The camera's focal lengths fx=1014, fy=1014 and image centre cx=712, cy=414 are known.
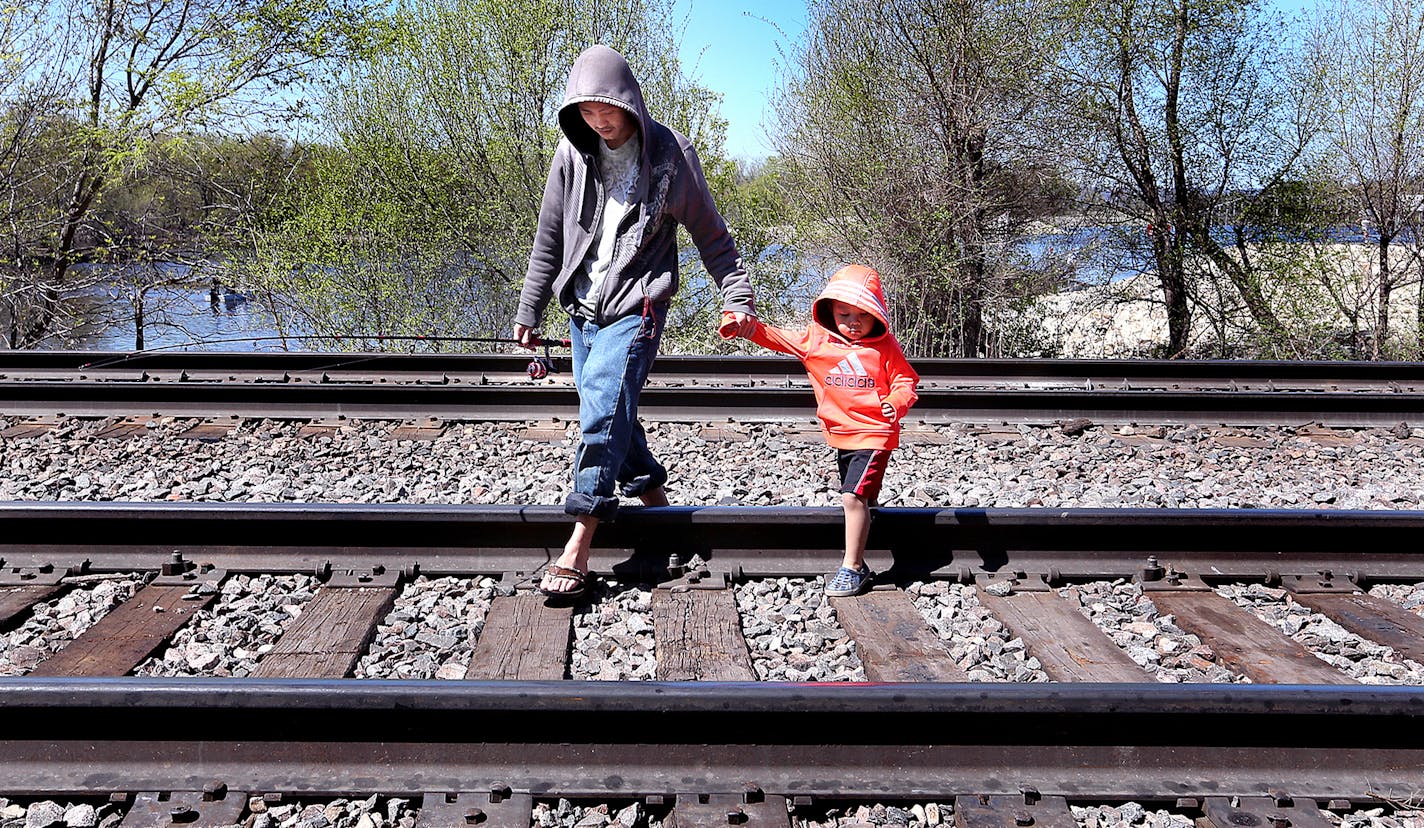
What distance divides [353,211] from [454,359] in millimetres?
6049

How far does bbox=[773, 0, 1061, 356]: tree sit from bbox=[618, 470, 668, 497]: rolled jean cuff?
9635mm

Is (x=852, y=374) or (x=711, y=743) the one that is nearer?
(x=711, y=743)

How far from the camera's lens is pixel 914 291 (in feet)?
43.9

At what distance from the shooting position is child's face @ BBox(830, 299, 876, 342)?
152 inches

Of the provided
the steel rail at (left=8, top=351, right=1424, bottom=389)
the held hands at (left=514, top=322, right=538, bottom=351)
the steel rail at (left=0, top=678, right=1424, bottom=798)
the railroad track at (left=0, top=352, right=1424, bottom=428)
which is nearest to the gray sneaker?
the steel rail at (left=0, top=678, right=1424, bottom=798)

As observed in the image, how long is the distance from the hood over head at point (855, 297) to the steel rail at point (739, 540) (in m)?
0.75

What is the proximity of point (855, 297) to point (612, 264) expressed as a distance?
912 mm

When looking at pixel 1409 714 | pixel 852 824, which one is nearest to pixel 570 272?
pixel 852 824

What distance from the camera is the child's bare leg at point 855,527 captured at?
3.72 m

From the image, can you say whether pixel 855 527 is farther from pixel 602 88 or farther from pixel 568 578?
pixel 602 88

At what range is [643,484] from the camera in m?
4.11

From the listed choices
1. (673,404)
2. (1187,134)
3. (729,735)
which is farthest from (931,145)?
(729,735)

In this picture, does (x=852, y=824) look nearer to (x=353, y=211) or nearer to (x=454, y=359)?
(x=454, y=359)

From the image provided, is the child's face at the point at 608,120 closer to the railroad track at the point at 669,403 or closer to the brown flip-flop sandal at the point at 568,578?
the brown flip-flop sandal at the point at 568,578
